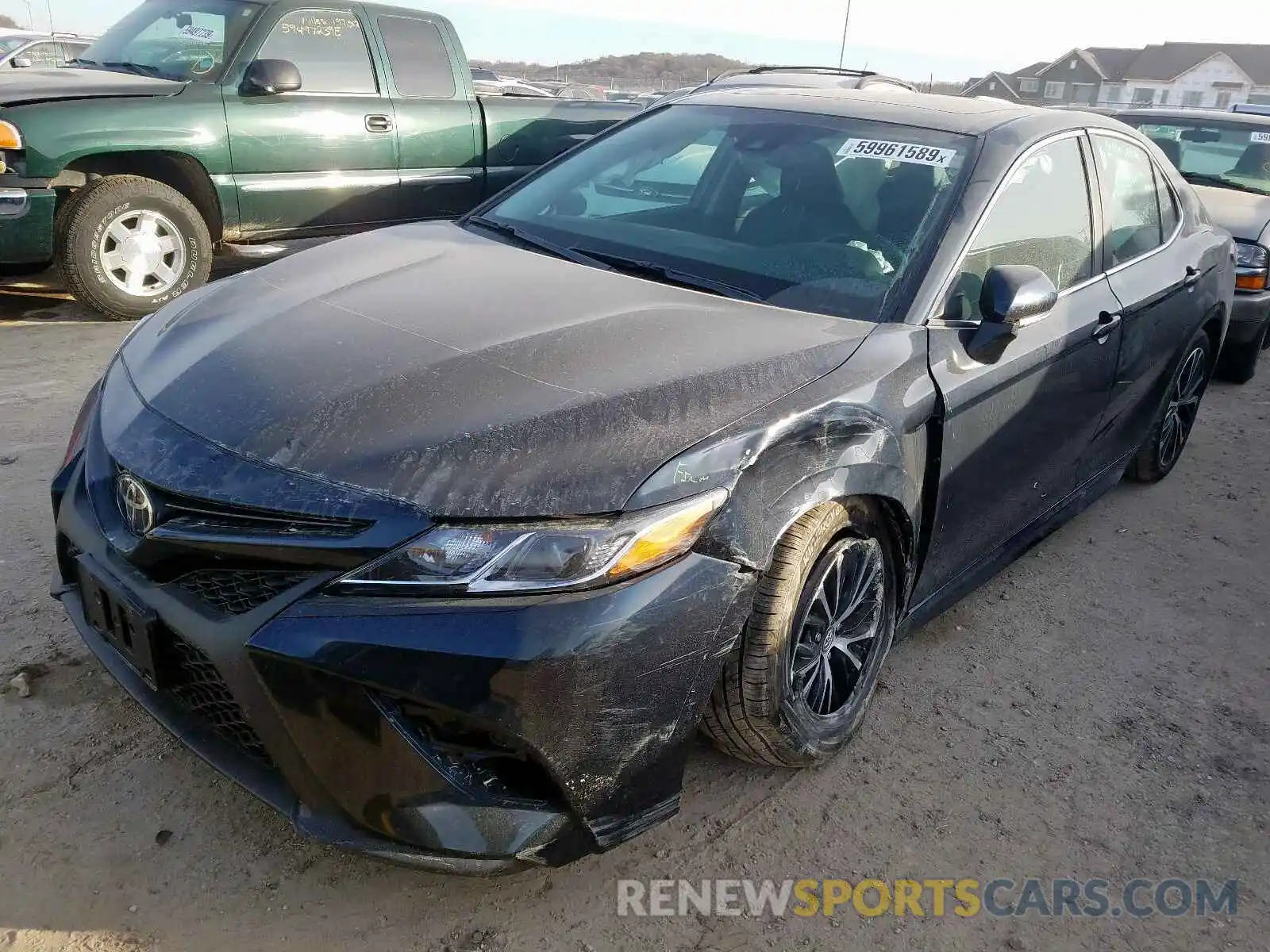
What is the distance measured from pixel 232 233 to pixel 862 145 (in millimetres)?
4381

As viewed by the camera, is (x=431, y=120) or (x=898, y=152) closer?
(x=898, y=152)

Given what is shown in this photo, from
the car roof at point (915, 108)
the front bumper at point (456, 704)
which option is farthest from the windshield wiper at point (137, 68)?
the front bumper at point (456, 704)

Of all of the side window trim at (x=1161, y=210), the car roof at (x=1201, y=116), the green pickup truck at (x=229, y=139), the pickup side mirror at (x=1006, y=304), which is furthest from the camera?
the car roof at (x=1201, y=116)

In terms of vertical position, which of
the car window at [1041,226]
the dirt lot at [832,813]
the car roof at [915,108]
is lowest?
the dirt lot at [832,813]

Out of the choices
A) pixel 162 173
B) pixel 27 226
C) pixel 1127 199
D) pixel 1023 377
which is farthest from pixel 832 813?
pixel 162 173

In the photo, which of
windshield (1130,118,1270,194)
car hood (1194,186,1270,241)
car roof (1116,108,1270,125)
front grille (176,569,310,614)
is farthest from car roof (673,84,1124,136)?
car roof (1116,108,1270,125)

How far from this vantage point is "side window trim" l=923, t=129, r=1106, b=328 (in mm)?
2648

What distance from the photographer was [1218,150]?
301 inches

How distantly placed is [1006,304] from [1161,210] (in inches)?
75.0

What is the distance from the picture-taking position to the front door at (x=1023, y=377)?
8.84ft

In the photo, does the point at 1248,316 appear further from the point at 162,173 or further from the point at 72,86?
the point at 72,86

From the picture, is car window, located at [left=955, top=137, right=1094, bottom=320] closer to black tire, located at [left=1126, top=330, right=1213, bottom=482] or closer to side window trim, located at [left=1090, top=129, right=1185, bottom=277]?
side window trim, located at [left=1090, top=129, right=1185, bottom=277]

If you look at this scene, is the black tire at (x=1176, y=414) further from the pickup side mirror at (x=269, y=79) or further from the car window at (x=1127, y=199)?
the pickup side mirror at (x=269, y=79)

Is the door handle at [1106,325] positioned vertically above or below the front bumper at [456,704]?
above
